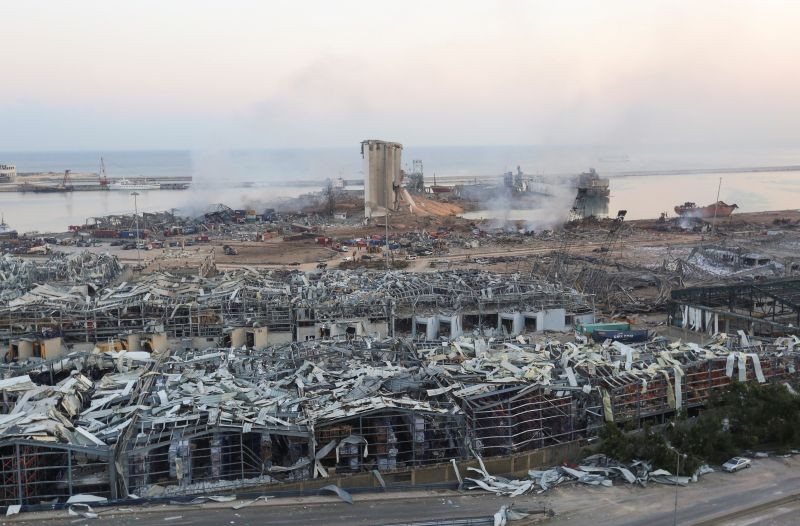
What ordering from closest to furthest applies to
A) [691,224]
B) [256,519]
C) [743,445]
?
[256,519], [743,445], [691,224]

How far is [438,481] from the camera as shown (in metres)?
12.7

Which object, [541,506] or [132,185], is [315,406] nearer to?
[541,506]

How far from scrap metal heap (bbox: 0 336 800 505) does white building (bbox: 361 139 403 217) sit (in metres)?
41.2

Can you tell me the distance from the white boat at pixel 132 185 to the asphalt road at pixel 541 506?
9728 centimetres

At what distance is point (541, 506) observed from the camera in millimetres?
11578

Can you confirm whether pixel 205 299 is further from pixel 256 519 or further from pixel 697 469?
pixel 697 469

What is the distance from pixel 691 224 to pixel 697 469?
1793 inches

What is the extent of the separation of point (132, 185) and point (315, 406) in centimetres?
9993

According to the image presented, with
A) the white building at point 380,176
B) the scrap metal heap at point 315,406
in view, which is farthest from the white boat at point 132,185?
the scrap metal heap at point 315,406

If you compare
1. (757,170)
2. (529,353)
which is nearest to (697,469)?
(529,353)

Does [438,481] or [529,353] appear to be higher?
[529,353]

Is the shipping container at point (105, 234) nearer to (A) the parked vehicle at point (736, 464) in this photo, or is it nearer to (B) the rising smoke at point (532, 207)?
(B) the rising smoke at point (532, 207)

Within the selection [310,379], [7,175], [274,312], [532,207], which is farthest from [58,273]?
[7,175]

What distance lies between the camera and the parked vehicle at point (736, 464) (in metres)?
12.8
